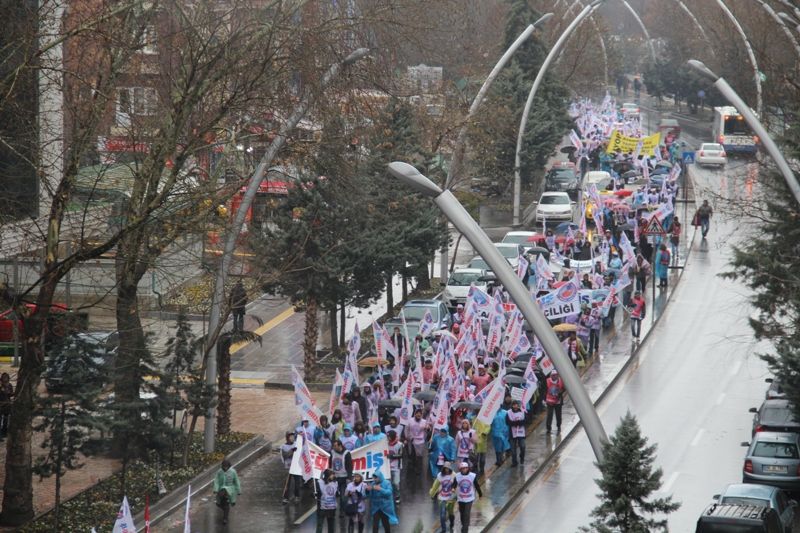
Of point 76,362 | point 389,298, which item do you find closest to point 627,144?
point 389,298

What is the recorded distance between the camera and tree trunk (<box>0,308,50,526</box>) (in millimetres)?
21438

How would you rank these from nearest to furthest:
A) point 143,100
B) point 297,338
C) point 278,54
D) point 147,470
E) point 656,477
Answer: point 656,477 < point 278,54 < point 147,470 < point 143,100 < point 297,338

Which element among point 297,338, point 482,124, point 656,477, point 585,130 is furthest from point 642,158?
point 656,477

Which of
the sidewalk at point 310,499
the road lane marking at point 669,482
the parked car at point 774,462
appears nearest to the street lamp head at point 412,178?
the sidewalk at point 310,499

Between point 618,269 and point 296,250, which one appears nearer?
point 296,250

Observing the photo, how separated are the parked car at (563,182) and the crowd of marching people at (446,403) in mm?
18574

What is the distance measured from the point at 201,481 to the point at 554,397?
7628mm

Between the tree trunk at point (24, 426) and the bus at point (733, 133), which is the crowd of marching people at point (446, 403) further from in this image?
the bus at point (733, 133)

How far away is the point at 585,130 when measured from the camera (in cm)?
6588

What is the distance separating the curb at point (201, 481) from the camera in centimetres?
2367

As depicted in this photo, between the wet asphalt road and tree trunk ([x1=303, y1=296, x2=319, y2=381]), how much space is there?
23.1ft

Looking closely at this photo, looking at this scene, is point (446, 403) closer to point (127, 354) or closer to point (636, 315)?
point (127, 354)

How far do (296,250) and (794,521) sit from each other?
12.5 metres

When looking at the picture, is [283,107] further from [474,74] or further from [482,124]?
[474,74]
